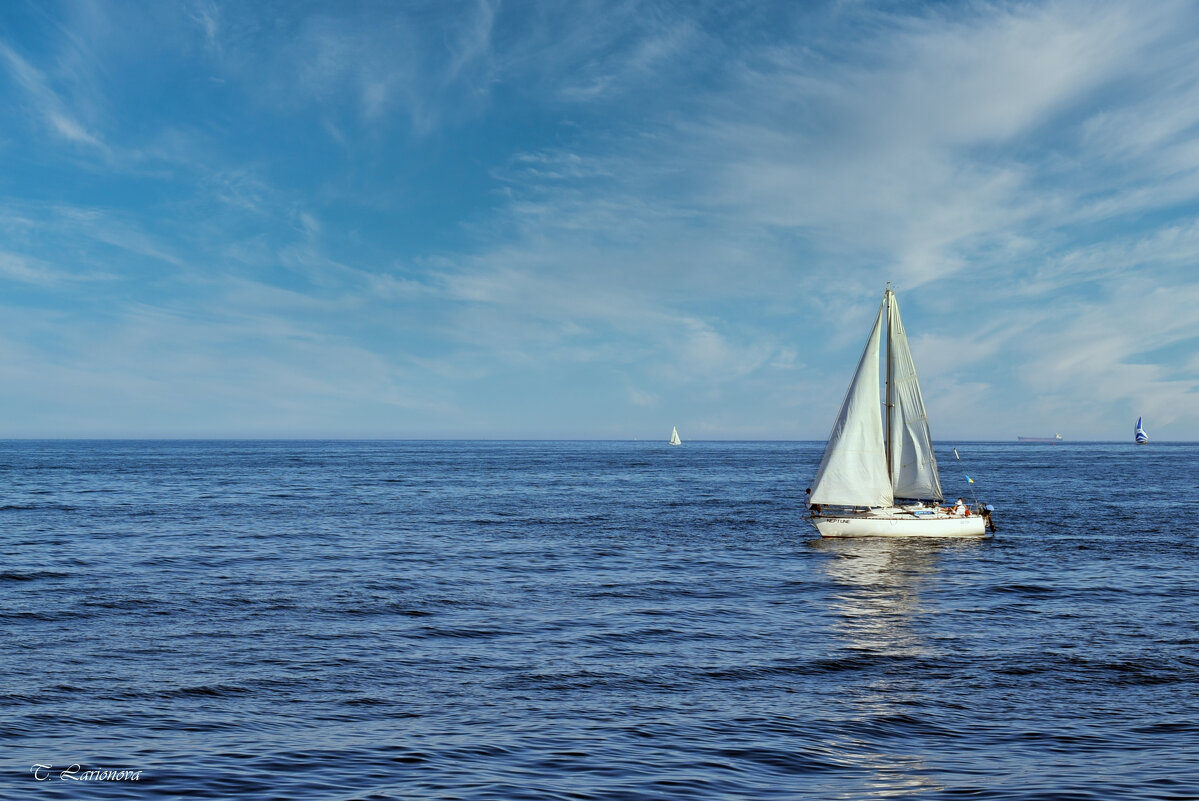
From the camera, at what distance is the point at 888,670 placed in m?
22.8

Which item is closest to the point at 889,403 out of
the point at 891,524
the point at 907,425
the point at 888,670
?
the point at 907,425

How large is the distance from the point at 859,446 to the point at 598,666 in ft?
103

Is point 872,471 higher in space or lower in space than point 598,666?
higher

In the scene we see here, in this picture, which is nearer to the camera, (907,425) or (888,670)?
(888,670)

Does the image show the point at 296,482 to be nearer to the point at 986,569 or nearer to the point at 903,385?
the point at 903,385

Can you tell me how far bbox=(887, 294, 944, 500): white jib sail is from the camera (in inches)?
2046

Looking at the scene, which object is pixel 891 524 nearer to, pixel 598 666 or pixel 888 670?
pixel 888 670

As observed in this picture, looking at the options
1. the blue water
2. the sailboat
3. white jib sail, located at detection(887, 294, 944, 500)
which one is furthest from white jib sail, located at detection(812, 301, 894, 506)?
the blue water

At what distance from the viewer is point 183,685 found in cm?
2083

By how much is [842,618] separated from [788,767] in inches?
581

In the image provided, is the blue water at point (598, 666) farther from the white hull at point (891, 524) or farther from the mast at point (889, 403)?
the mast at point (889, 403)

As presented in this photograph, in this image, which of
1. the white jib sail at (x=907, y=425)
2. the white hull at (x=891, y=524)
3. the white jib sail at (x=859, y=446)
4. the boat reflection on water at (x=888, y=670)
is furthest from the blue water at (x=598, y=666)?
the white jib sail at (x=907, y=425)

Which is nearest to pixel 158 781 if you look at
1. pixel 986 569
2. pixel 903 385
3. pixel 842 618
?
pixel 842 618

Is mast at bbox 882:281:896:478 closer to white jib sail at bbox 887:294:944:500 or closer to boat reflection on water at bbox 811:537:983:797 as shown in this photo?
white jib sail at bbox 887:294:944:500
